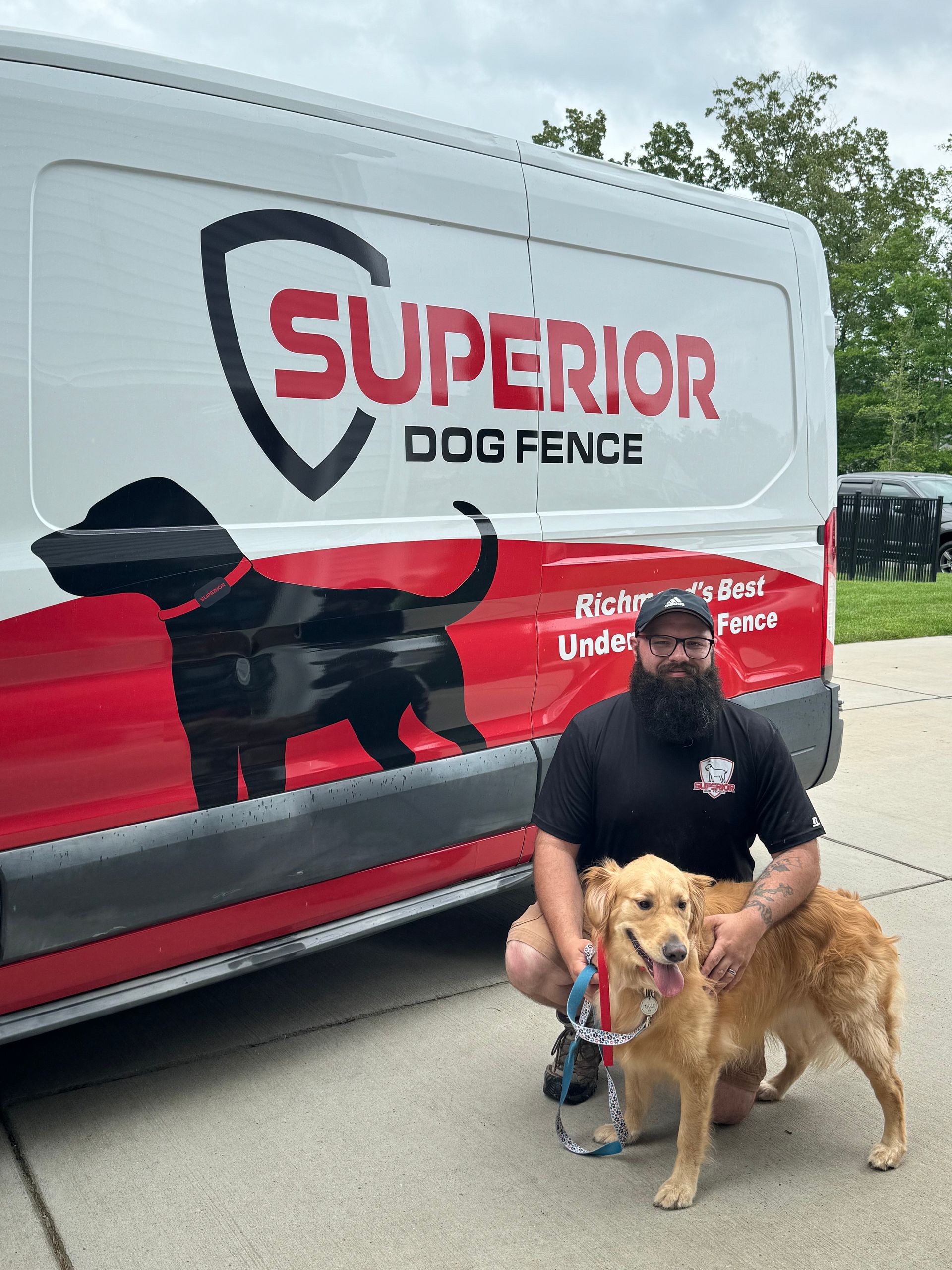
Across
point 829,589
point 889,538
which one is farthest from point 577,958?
point 889,538

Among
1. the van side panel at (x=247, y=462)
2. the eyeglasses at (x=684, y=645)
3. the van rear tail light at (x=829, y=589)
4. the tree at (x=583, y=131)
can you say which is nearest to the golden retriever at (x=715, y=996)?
the eyeglasses at (x=684, y=645)

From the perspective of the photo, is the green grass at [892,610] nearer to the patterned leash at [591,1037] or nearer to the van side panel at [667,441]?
the van side panel at [667,441]

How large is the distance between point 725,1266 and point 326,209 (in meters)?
2.82

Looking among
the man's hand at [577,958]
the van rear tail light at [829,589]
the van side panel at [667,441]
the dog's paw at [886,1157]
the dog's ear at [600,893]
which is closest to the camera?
the dog's ear at [600,893]

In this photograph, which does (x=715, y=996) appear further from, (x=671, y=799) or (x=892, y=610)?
(x=892, y=610)

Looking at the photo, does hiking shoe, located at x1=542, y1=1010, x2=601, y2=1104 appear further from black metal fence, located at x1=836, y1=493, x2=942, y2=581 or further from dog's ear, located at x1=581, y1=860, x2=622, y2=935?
black metal fence, located at x1=836, y1=493, x2=942, y2=581

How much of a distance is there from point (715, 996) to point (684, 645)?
33.9 inches

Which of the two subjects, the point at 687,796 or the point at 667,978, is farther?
the point at 687,796

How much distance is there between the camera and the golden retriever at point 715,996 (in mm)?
2455

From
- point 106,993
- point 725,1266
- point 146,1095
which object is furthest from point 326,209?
point 725,1266

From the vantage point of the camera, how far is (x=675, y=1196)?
2584mm

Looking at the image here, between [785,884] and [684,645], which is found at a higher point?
[684,645]

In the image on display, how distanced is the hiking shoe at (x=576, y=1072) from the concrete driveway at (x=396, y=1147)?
0.18 ft

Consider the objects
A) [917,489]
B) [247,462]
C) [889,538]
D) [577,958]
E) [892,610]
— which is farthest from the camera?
[917,489]
